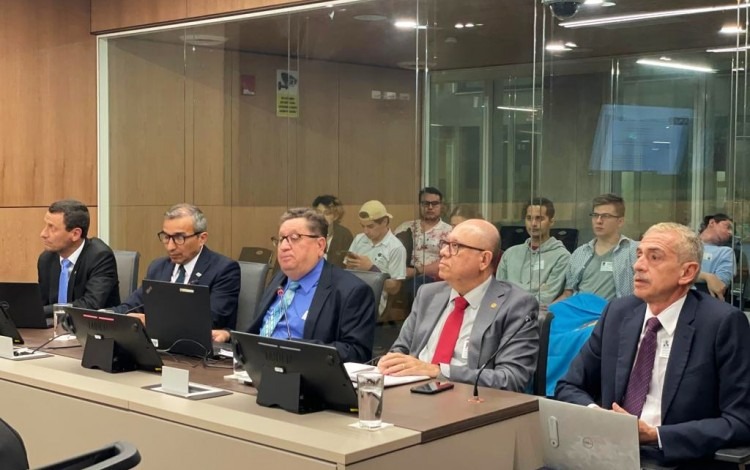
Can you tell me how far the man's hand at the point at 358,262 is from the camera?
592cm

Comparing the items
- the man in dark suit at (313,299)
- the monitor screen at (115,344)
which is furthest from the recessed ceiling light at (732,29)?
the monitor screen at (115,344)

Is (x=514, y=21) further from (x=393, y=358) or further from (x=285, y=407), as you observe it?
(x=285, y=407)

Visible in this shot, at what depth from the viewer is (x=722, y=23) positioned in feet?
14.7

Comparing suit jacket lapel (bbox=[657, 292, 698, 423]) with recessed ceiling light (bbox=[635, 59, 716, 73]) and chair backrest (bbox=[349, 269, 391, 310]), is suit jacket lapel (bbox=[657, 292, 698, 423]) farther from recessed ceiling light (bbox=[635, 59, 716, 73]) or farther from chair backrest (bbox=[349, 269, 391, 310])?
recessed ceiling light (bbox=[635, 59, 716, 73])

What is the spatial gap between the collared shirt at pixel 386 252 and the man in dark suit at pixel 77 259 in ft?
5.14

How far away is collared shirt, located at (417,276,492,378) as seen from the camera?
345cm

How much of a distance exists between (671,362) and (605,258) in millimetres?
2166

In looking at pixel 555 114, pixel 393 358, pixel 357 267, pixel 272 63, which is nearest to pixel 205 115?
pixel 272 63

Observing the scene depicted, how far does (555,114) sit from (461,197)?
0.74m

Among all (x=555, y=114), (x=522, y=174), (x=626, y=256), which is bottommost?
(x=626, y=256)

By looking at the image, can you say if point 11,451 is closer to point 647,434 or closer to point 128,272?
point 647,434

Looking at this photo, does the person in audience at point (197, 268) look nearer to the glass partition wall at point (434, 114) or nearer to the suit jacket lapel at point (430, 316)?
the suit jacket lapel at point (430, 316)

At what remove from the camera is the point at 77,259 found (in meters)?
5.01

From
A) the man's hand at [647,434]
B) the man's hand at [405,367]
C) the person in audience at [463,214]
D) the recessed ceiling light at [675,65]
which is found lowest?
the man's hand at [647,434]
